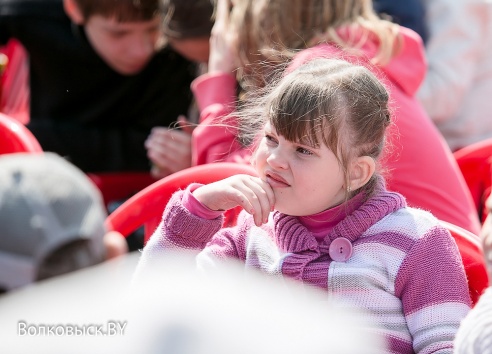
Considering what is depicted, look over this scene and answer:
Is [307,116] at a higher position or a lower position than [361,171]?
higher

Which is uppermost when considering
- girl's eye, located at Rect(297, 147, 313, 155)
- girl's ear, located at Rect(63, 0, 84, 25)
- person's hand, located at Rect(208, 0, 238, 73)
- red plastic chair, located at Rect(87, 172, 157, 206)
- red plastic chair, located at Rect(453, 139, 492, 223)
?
girl's eye, located at Rect(297, 147, 313, 155)

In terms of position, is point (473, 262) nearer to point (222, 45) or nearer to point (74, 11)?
point (222, 45)

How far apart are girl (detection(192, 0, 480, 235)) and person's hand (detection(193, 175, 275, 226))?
0.38 m

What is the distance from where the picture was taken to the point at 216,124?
2.20 m

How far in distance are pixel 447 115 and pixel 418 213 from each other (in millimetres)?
1335

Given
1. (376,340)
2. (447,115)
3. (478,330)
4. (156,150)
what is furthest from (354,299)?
(447,115)

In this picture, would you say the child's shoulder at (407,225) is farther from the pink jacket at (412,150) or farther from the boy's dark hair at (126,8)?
the boy's dark hair at (126,8)

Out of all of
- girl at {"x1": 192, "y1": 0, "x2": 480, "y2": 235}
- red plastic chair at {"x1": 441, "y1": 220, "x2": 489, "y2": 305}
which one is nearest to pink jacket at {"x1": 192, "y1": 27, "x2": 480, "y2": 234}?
girl at {"x1": 192, "y1": 0, "x2": 480, "y2": 235}

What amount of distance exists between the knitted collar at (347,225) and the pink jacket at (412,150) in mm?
356

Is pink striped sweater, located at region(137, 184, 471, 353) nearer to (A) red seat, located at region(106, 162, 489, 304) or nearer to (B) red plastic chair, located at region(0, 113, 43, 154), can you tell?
(A) red seat, located at region(106, 162, 489, 304)

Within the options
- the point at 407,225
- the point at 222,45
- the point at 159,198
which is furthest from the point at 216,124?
the point at 407,225

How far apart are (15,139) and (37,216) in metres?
1.46

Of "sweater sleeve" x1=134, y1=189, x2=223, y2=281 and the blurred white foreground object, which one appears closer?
the blurred white foreground object

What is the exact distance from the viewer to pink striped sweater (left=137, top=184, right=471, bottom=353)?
61.2 inches
